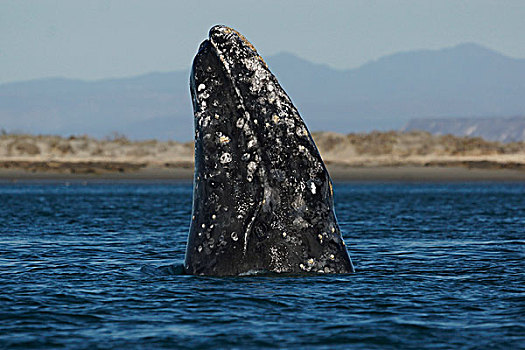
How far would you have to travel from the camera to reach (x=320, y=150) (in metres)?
61.0

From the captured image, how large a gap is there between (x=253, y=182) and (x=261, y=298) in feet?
3.51

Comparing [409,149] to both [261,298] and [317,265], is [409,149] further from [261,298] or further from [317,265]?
[261,298]

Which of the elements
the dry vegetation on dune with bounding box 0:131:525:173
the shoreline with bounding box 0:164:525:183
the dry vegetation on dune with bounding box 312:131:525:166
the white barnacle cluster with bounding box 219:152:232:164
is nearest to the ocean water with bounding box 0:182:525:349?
the white barnacle cluster with bounding box 219:152:232:164

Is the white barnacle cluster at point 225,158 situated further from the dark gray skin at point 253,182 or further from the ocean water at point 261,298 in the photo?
the ocean water at point 261,298

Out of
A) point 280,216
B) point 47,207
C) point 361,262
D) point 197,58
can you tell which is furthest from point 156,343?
point 47,207

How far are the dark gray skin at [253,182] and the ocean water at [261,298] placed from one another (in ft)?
0.78

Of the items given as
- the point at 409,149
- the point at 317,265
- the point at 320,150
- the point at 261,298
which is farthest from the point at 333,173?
the point at 261,298

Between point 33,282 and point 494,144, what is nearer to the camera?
point 33,282

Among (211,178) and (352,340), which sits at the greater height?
(211,178)

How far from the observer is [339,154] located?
60031mm

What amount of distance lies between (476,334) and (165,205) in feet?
69.7

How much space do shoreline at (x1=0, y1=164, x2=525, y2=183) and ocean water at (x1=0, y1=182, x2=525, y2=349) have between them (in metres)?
31.4

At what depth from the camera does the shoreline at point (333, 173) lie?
4644cm

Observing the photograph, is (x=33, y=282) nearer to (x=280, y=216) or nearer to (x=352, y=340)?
(x=280, y=216)
